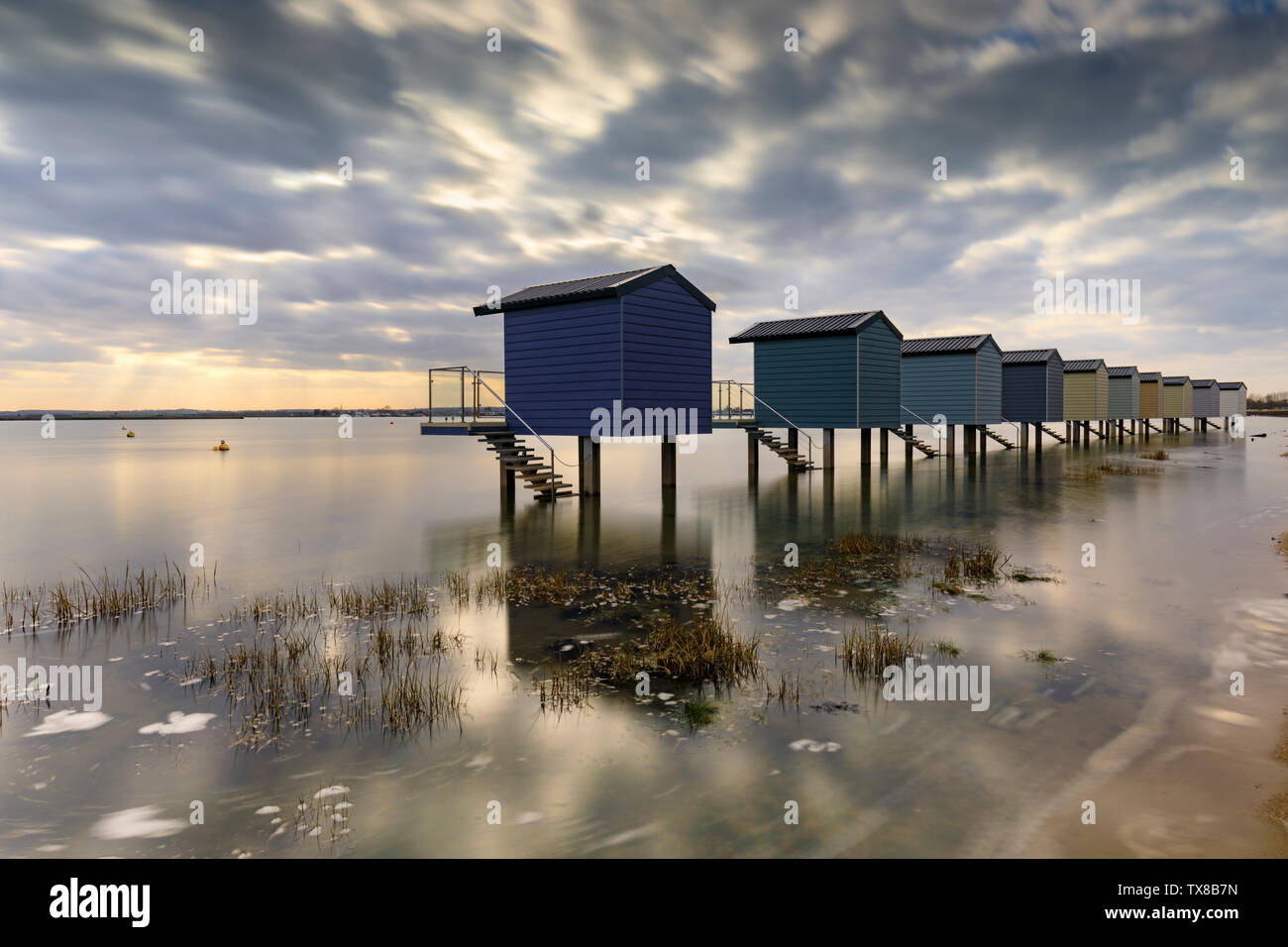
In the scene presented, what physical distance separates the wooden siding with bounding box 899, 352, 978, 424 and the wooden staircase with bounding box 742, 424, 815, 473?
26.2 ft

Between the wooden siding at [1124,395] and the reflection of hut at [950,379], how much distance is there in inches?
1053

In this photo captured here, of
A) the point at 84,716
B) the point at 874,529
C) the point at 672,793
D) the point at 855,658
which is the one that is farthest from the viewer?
the point at 874,529

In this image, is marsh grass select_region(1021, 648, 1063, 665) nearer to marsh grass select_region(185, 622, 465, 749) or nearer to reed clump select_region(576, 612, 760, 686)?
reed clump select_region(576, 612, 760, 686)

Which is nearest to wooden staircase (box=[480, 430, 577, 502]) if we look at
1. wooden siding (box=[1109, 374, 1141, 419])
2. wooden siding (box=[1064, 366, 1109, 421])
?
wooden siding (box=[1064, 366, 1109, 421])

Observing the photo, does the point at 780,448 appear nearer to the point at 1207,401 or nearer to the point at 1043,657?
the point at 1043,657

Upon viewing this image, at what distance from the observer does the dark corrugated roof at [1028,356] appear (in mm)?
44688

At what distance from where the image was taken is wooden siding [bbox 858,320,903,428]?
29.0 m

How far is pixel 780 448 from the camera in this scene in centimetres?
3206

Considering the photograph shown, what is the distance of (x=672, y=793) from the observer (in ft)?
16.8

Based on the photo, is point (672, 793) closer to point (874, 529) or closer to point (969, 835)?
point (969, 835)
